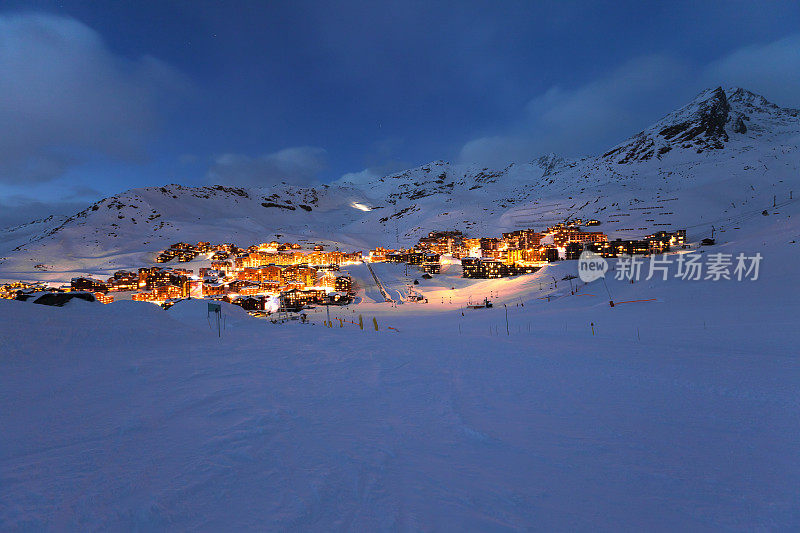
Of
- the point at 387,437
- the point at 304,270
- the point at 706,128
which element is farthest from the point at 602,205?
the point at 387,437

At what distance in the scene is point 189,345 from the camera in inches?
383

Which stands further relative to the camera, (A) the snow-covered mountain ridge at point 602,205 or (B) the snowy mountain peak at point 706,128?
(B) the snowy mountain peak at point 706,128

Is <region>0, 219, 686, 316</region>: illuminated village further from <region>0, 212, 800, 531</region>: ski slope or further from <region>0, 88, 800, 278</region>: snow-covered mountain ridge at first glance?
<region>0, 212, 800, 531</region>: ski slope

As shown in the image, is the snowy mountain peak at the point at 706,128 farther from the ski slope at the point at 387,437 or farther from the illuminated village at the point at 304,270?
the ski slope at the point at 387,437

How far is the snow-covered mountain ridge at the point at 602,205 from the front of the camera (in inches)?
3708

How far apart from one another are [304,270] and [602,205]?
330ft

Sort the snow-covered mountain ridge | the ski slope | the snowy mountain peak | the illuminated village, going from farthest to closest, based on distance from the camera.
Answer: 1. the snowy mountain peak
2. the snow-covered mountain ridge
3. the illuminated village
4. the ski slope

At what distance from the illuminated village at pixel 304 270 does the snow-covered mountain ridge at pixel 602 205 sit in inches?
564

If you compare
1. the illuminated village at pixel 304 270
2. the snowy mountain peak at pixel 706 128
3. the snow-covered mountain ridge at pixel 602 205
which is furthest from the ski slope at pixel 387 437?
the snowy mountain peak at pixel 706 128

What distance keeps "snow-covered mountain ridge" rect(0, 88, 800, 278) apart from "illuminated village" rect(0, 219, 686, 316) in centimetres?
1432

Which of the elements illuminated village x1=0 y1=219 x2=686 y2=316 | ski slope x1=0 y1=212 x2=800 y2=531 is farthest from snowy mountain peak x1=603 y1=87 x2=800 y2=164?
ski slope x1=0 y1=212 x2=800 y2=531

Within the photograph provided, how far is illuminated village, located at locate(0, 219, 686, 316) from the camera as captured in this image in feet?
227

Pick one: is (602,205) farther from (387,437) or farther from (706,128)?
(387,437)

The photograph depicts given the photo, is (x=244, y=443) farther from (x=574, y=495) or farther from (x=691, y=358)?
(x=691, y=358)
